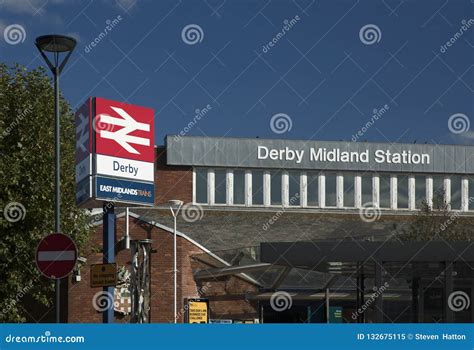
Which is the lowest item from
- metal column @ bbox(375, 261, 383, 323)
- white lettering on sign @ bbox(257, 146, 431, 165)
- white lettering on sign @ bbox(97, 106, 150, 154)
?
metal column @ bbox(375, 261, 383, 323)

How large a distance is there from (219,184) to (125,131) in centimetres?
4354

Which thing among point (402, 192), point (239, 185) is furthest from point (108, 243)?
point (402, 192)

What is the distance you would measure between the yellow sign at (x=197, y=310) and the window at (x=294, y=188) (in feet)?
117

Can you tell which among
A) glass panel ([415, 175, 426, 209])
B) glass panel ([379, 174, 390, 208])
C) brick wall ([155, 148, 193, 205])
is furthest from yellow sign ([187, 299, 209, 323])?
glass panel ([415, 175, 426, 209])

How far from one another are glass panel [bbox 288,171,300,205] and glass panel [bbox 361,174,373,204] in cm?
469

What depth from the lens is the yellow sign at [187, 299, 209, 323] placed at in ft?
115

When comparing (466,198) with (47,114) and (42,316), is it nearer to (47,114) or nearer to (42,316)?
(42,316)

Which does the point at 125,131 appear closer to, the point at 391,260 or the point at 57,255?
the point at 391,260

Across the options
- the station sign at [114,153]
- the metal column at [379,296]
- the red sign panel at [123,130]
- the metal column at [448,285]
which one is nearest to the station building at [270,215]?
the metal column at [379,296]

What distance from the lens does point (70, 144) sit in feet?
128

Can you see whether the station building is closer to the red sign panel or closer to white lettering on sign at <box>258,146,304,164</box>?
white lettering on sign at <box>258,146,304,164</box>

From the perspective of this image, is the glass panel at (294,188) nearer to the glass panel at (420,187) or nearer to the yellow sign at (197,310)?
the glass panel at (420,187)

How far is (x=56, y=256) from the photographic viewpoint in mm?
19391
